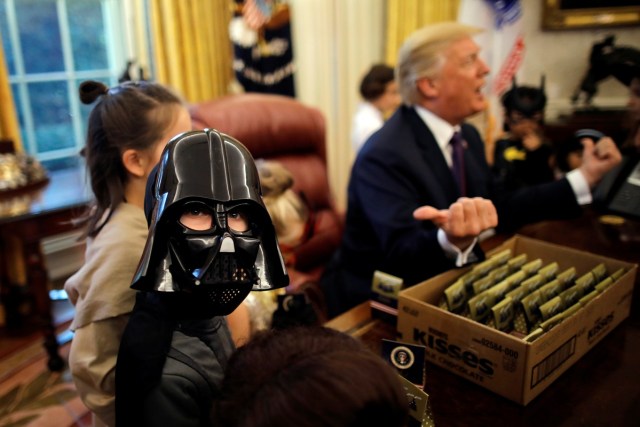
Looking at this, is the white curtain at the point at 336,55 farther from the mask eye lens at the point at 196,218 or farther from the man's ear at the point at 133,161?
the mask eye lens at the point at 196,218

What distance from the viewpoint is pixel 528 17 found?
395 cm

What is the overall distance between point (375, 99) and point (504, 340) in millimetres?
2558

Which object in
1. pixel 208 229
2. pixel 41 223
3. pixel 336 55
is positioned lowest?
pixel 41 223

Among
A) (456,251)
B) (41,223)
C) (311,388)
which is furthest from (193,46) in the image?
(311,388)

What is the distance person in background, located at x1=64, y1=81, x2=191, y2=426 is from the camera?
827 mm

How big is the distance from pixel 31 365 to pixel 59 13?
6.16 feet

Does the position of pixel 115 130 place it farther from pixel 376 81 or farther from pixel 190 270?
pixel 376 81

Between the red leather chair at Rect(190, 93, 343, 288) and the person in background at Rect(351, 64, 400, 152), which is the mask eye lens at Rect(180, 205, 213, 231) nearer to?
the red leather chair at Rect(190, 93, 343, 288)

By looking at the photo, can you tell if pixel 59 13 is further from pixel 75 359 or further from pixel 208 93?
pixel 75 359

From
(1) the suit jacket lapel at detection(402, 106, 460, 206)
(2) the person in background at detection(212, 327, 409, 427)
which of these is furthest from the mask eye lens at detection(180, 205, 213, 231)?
(1) the suit jacket lapel at detection(402, 106, 460, 206)

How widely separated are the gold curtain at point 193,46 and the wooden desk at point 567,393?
2413mm

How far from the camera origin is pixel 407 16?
12.2 feet

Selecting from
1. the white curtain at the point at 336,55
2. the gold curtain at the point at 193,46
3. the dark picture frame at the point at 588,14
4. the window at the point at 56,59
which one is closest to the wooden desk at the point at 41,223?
the window at the point at 56,59

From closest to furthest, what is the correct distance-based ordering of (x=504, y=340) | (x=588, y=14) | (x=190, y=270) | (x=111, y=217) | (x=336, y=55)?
1. (x=190, y=270)
2. (x=504, y=340)
3. (x=111, y=217)
4. (x=588, y=14)
5. (x=336, y=55)
